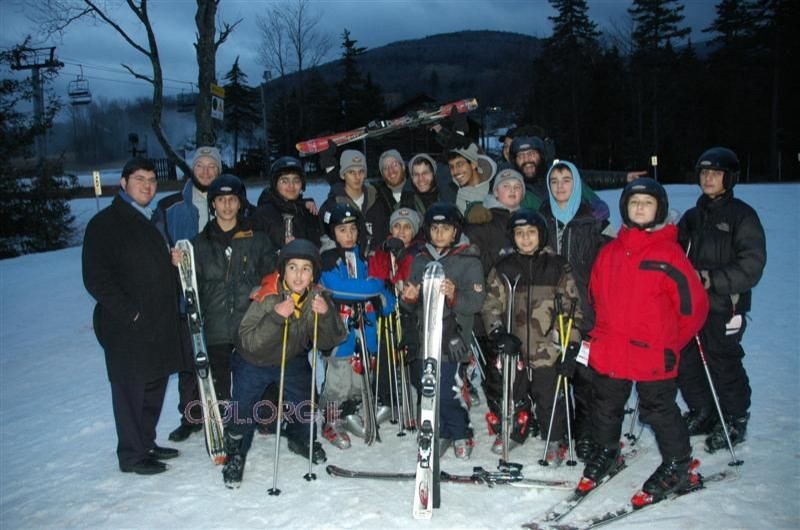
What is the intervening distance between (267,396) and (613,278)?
110 inches

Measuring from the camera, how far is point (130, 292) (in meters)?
3.79

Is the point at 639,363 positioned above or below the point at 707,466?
above

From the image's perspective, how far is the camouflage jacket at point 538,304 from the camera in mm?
3828

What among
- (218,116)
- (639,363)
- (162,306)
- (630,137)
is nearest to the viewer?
(639,363)

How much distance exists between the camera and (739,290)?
11.9ft

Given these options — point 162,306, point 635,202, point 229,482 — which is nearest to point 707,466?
point 635,202

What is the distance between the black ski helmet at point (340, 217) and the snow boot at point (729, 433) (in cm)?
306

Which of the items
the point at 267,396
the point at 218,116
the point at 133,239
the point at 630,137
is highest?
the point at 630,137

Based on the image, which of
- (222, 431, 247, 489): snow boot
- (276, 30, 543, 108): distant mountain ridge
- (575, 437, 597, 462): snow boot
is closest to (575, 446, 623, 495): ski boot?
(575, 437, 597, 462): snow boot

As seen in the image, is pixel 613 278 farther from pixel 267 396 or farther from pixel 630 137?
pixel 630 137

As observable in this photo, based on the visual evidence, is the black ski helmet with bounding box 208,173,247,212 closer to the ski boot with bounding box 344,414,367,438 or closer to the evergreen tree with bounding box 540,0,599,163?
the ski boot with bounding box 344,414,367,438

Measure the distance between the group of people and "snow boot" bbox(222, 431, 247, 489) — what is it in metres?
0.01

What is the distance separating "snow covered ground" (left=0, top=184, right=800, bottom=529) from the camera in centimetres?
320

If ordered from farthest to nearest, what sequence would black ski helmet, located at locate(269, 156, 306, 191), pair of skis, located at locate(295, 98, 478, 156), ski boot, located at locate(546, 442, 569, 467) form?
1. pair of skis, located at locate(295, 98, 478, 156)
2. black ski helmet, located at locate(269, 156, 306, 191)
3. ski boot, located at locate(546, 442, 569, 467)
